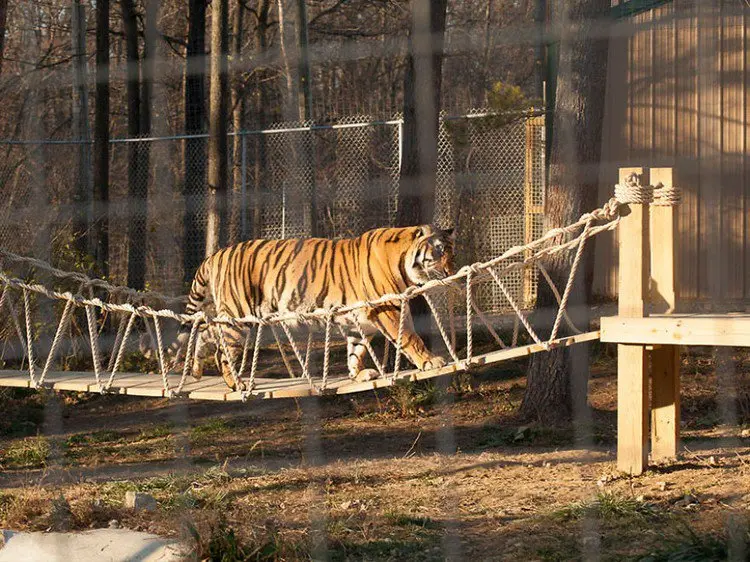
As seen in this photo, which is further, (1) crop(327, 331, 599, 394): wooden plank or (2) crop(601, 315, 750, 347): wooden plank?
(1) crop(327, 331, 599, 394): wooden plank

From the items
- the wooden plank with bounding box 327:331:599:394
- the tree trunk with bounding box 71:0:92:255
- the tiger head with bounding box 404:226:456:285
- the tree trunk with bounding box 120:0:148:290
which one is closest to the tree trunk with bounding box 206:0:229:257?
the tree trunk with bounding box 71:0:92:255

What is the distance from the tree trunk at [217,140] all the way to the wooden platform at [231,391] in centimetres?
287

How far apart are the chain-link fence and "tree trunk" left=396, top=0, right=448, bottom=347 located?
0.98 meters

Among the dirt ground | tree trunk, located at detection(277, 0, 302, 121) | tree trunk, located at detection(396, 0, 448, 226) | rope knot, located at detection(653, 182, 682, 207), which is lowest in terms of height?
the dirt ground

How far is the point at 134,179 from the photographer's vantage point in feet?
32.5

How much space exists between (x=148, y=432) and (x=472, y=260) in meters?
3.05

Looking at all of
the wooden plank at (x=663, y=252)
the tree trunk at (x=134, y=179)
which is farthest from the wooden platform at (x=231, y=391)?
the tree trunk at (x=134, y=179)

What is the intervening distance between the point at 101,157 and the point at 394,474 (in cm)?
489

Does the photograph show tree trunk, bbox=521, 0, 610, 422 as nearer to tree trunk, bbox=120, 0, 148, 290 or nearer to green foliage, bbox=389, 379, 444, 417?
green foliage, bbox=389, 379, 444, 417

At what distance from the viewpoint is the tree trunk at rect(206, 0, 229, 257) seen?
7.77 meters

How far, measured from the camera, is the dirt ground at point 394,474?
3.59 metres

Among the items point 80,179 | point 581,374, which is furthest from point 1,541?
point 80,179

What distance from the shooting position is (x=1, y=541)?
3701mm

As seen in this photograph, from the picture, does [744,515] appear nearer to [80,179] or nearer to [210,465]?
[210,465]
